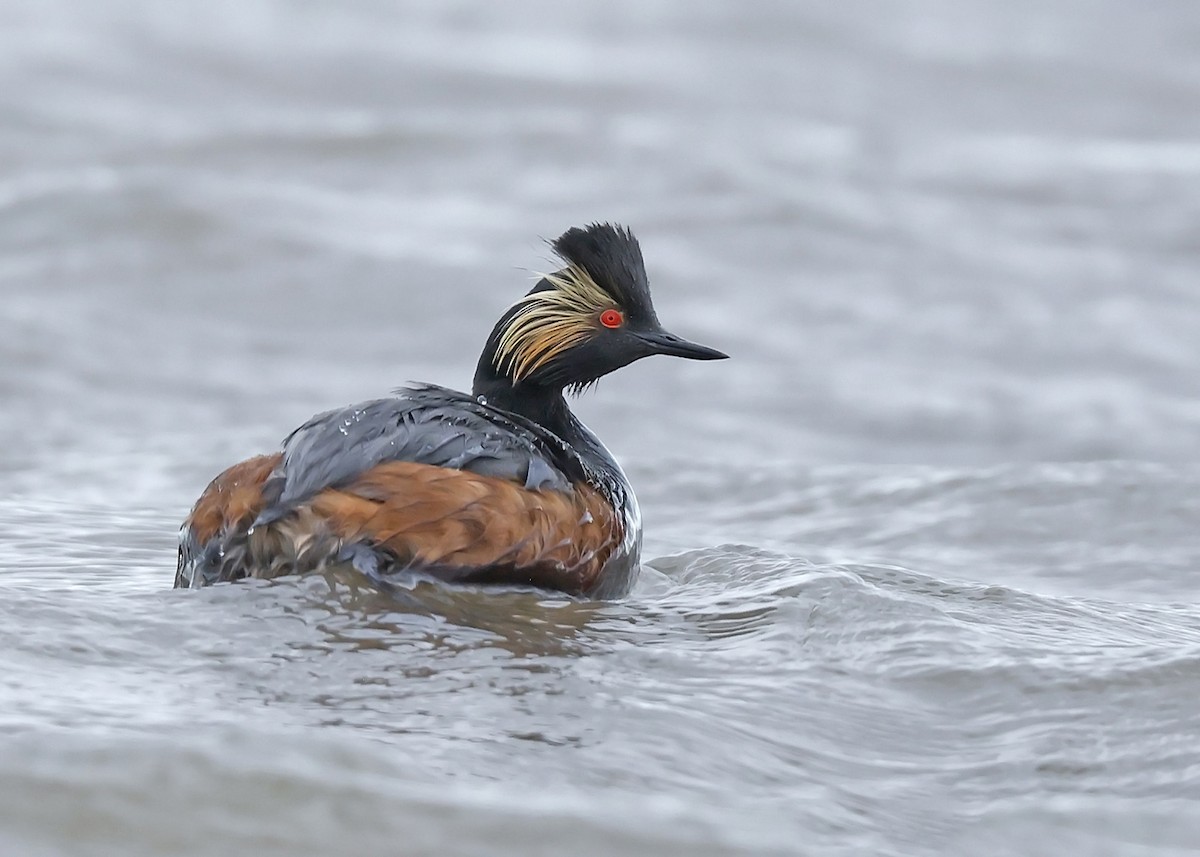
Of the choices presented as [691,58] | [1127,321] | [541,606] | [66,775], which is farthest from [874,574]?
[691,58]

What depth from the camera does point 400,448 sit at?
17.4ft

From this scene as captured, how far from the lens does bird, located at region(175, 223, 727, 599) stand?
522 centimetres

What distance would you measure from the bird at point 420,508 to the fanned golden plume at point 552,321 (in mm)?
298

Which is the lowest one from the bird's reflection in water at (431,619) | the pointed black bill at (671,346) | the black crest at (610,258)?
the bird's reflection in water at (431,619)

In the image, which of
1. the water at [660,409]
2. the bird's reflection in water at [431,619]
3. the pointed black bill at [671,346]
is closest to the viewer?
the water at [660,409]

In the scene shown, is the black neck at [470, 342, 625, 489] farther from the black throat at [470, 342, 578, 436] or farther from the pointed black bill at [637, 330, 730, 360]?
the pointed black bill at [637, 330, 730, 360]

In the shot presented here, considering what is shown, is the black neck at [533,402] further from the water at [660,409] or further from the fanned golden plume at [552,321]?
the water at [660,409]

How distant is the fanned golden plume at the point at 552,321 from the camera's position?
250 inches

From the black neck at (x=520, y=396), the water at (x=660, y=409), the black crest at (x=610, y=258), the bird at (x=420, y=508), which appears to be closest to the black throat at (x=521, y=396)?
the black neck at (x=520, y=396)

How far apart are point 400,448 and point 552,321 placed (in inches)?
48.2

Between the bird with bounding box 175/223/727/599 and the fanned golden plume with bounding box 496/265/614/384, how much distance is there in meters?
0.30

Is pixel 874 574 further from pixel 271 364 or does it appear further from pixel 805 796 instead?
pixel 271 364

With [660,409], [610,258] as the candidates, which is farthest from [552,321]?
[660,409]

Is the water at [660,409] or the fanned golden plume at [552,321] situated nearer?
the water at [660,409]
